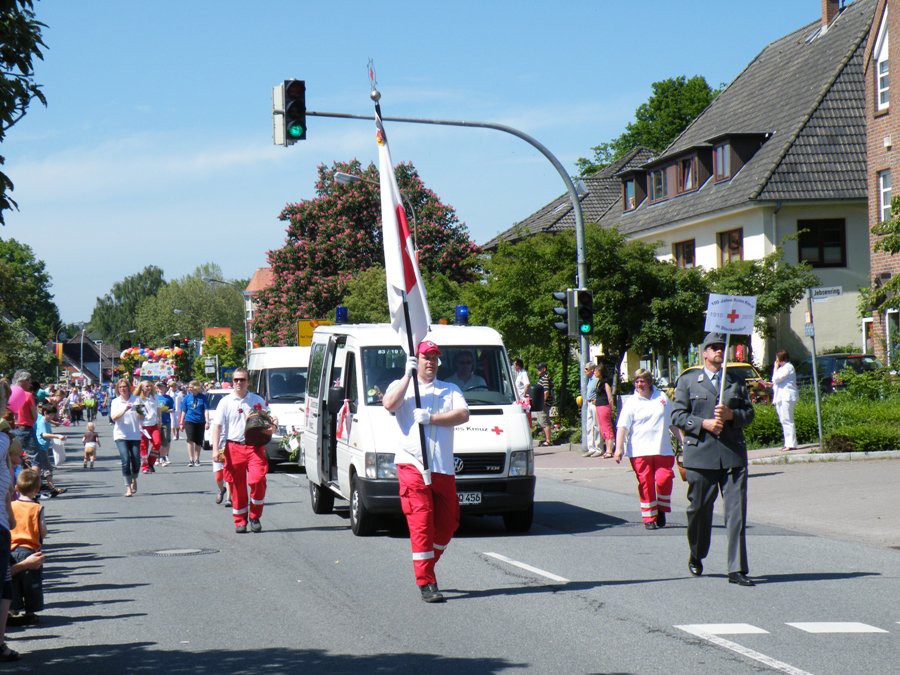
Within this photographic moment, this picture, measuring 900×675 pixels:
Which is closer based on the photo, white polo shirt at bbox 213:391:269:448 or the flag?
the flag

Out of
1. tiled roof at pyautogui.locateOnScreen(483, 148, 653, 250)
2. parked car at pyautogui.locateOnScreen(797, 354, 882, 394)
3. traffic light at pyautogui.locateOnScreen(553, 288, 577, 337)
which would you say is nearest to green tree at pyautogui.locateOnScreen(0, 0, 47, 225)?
traffic light at pyautogui.locateOnScreen(553, 288, 577, 337)

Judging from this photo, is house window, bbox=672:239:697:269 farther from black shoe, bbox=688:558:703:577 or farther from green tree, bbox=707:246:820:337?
black shoe, bbox=688:558:703:577

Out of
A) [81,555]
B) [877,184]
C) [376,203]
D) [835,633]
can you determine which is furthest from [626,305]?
[376,203]

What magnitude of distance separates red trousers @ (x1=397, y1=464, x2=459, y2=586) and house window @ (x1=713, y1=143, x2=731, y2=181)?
→ 3361 cm

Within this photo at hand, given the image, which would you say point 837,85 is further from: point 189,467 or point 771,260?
point 189,467

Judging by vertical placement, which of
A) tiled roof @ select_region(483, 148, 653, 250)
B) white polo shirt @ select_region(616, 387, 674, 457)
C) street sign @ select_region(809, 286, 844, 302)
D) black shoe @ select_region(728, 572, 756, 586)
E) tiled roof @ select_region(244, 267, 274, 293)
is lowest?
black shoe @ select_region(728, 572, 756, 586)

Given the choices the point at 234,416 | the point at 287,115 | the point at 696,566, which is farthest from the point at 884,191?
the point at 696,566

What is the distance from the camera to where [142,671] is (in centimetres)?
712

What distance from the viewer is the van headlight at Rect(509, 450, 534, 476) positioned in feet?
44.4

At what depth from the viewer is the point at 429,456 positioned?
9406 mm

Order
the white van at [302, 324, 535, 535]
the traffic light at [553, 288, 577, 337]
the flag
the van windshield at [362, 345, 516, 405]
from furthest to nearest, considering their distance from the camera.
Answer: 1. the traffic light at [553, 288, 577, 337]
2. the van windshield at [362, 345, 516, 405]
3. the white van at [302, 324, 535, 535]
4. the flag

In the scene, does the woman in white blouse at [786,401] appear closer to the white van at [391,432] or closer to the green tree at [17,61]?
the white van at [391,432]

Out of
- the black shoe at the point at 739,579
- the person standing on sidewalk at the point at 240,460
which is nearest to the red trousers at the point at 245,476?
the person standing on sidewalk at the point at 240,460

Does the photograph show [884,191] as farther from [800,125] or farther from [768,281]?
[800,125]
